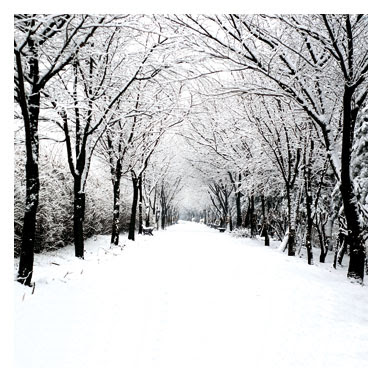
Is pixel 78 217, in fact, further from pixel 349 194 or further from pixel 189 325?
pixel 349 194

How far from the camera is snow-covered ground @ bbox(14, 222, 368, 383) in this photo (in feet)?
7.68

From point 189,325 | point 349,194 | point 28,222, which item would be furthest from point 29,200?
point 349,194

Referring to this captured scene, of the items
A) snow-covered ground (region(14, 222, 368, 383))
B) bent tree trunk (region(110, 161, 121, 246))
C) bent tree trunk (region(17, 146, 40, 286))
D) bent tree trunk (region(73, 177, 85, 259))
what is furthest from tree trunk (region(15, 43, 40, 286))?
bent tree trunk (region(110, 161, 121, 246))

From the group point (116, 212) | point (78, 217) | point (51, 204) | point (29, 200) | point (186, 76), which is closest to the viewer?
point (29, 200)

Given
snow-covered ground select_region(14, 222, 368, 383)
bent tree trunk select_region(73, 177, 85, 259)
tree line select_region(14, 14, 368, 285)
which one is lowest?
snow-covered ground select_region(14, 222, 368, 383)

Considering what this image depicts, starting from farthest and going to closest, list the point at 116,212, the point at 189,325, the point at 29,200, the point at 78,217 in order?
the point at 116,212 → the point at 78,217 → the point at 29,200 → the point at 189,325

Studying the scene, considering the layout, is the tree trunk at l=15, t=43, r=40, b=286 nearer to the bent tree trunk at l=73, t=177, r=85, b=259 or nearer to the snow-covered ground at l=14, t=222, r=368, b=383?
the snow-covered ground at l=14, t=222, r=368, b=383

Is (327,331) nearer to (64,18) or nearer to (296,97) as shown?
(296,97)

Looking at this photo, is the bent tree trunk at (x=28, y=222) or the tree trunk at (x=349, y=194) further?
the tree trunk at (x=349, y=194)

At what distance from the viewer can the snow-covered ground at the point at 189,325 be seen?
7.68 feet

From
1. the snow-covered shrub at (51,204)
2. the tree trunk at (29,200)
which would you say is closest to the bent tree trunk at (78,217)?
the snow-covered shrub at (51,204)

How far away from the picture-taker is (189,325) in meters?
2.96

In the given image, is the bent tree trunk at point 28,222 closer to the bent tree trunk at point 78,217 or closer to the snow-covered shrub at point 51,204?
the snow-covered shrub at point 51,204

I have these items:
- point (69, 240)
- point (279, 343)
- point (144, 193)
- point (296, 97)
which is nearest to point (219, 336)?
point (279, 343)
